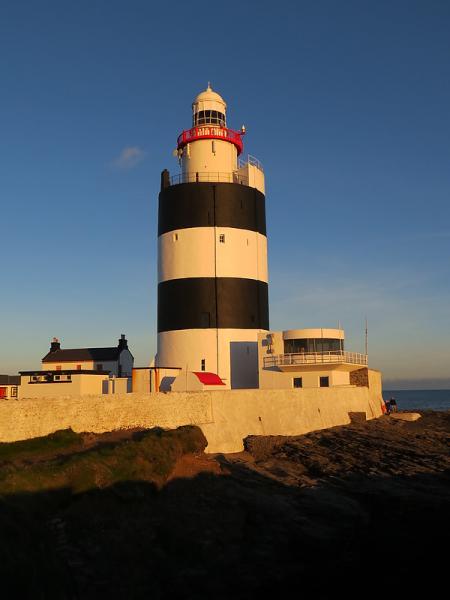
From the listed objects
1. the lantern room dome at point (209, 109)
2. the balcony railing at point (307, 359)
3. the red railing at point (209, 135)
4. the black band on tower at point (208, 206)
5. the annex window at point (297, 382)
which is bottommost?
the annex window at point (297, 382)

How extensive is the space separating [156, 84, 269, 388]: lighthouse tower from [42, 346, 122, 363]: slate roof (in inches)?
Answer: 459

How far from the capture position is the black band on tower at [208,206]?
38.2m

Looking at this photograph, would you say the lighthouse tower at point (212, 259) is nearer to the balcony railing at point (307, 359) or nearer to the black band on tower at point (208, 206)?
the black band on tower at point (208, 206)

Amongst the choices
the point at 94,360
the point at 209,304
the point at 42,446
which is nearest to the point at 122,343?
the point at 94,360

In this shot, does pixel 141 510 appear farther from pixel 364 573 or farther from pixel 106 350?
pixel 106 350

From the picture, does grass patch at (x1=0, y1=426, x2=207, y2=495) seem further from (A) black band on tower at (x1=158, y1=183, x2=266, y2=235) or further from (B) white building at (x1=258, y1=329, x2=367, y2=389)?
(A) black band on tower at (x1=158, y1=183, x2=266, y2=235)

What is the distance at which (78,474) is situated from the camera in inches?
699

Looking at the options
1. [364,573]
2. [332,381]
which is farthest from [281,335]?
[364,573]

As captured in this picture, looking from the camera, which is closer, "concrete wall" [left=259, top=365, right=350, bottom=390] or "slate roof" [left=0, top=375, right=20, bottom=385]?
"slate roof" [left=0, top=375, right=20, bottom=385]

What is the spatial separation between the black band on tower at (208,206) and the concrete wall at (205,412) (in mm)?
12567

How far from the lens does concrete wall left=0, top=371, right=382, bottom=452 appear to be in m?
22.2

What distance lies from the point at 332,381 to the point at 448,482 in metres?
13.3

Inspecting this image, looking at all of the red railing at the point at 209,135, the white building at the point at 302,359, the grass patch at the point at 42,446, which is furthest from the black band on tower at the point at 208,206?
the grass patch at the point at 42,446

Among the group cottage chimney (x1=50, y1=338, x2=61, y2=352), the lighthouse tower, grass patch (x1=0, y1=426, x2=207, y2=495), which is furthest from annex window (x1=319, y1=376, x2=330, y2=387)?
cottage chimney (x1=50, y1=338, x2=61, y2=352)
